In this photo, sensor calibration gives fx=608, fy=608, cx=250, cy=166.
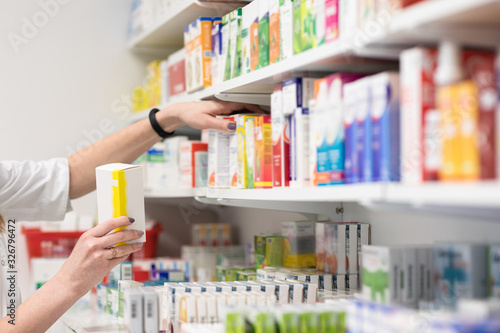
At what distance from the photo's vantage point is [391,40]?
1440 mm

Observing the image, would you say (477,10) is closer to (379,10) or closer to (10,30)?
(379,10)

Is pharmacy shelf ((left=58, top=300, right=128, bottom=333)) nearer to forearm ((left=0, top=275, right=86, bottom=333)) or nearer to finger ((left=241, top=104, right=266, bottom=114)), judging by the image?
forearm ((left=0, top=275, right=86, bottom=333))

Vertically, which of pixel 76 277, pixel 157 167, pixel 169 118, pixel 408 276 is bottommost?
pixel 76 277

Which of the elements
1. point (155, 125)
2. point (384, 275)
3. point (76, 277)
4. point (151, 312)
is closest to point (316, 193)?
point (384, 275)

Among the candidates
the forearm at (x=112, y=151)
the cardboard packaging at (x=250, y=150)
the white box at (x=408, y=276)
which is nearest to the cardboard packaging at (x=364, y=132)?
the white box at (x=408, y=276)

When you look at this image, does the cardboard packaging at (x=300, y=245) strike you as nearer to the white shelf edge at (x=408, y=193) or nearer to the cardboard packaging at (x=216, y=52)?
the white shelf edge at (x=408, y=193)

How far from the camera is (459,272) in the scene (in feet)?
4.74

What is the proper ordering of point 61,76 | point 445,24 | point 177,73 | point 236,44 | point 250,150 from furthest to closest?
point 61,76 < point 177,73 < point 236,44 < point 250,150 < point 445,24

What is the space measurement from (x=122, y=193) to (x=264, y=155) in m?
0.53

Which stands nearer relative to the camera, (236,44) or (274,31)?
(274,31)

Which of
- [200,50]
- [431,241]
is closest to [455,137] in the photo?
[431,241]

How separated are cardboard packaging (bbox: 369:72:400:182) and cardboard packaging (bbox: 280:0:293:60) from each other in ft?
1.91

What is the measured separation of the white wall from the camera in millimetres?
3848

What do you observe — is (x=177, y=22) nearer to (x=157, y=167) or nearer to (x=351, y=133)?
(x=157, y=167)
